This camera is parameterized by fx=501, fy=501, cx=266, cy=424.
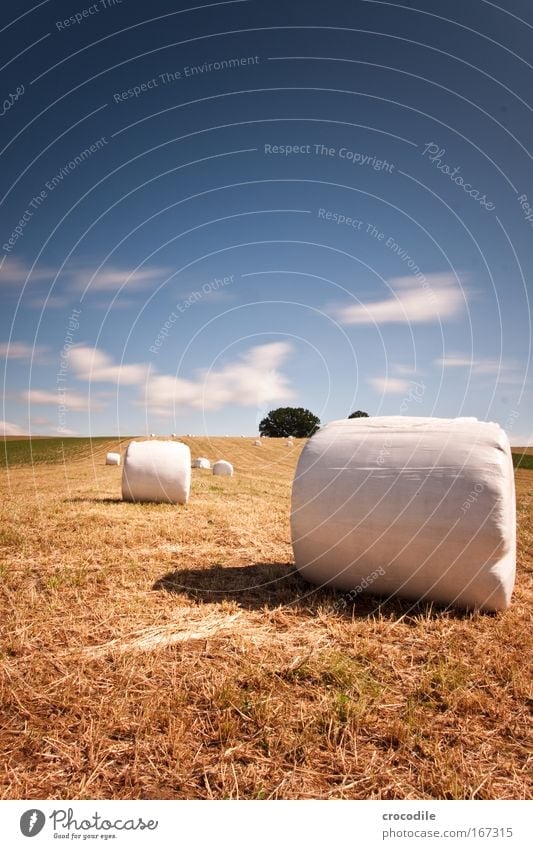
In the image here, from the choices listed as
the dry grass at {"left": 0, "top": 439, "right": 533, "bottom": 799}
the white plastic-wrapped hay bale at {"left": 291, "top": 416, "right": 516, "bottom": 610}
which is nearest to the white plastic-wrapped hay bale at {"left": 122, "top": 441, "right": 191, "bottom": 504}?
the dry grass at {"left": 0, "top": 439, "right": 533, "bottom": 799}

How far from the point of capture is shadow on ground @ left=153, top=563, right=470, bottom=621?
5352 millimetres

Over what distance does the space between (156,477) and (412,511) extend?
8.76 meters

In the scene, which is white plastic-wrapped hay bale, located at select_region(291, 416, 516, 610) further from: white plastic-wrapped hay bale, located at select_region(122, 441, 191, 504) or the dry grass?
white plastic-wrapped hay bale, located at select_region(122, 441, 191, 504)

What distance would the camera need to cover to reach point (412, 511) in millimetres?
5305

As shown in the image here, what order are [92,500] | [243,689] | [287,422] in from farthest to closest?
[287,422]
[92,500]
[243,689]

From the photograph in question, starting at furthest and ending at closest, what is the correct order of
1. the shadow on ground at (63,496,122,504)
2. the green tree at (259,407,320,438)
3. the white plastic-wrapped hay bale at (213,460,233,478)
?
the green tree at (259,407,320,438), the white plastic-wrapped hay bale at (213,460,233,478), the shadow on ground at (63,496,122,504)

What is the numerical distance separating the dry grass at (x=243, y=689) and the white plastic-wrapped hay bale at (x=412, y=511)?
336mm

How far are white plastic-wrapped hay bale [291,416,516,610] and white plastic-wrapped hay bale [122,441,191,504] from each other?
728 cm

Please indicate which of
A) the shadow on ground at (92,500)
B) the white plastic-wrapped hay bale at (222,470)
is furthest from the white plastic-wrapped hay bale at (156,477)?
the white plastic-wrapped hay bale at (222,470)

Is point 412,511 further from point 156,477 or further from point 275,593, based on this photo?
point 156,477

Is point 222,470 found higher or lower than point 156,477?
lower

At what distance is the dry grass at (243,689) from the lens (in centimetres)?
282

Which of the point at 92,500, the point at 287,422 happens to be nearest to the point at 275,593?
the point at 92,500
